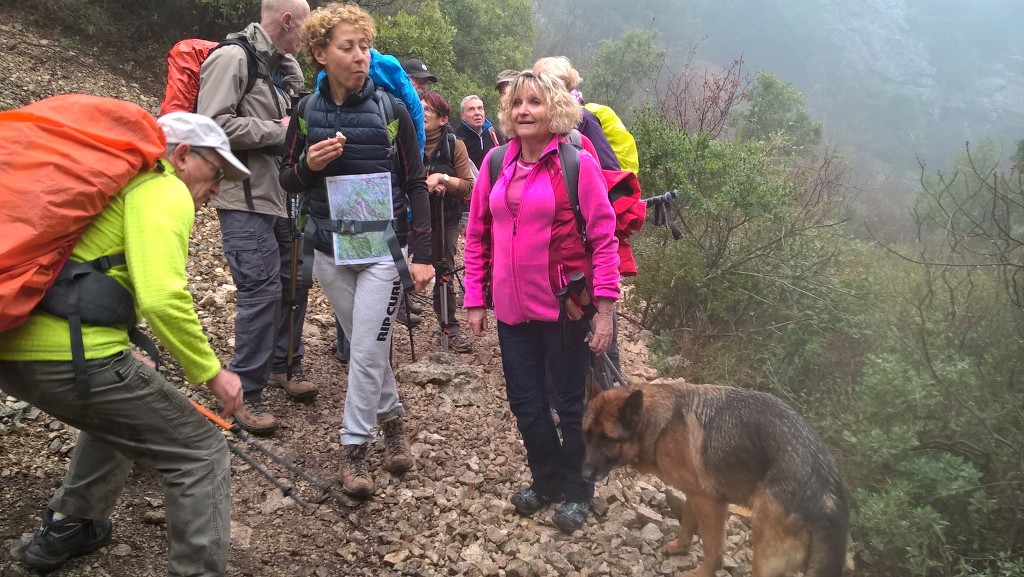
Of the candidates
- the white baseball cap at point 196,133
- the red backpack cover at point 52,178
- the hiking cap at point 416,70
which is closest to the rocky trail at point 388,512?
the red backpack cover at point 52,178

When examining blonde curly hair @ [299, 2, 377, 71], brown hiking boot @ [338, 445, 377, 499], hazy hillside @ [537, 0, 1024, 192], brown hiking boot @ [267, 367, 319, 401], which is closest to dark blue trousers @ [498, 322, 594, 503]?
brown hiking boot @ [338, 445, 377, 499]

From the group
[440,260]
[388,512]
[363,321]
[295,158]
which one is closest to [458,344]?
[440,260]

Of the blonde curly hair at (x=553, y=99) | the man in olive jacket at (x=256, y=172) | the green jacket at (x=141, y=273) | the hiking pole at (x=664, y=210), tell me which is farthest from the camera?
the hiking pole at (x=664, y=210)

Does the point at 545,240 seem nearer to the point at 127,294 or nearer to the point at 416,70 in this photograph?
the point at 127,294

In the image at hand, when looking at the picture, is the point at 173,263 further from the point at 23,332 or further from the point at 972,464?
the point at 972,464

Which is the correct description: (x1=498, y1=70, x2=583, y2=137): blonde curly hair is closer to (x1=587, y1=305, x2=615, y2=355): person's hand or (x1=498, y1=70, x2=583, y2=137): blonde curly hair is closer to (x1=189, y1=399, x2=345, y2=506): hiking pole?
(x1=587, y1=305, x2=615, y2=355): person's hand

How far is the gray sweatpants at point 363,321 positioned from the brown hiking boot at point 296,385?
1.08 metres

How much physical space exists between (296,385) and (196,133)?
2.45 metres

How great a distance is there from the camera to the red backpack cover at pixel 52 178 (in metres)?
1.74

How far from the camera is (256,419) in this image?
3.78 meters

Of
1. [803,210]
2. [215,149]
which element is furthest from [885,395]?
[215,149]

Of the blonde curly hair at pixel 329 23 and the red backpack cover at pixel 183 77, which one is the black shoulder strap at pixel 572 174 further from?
the red backpack cover at pixel 183 77

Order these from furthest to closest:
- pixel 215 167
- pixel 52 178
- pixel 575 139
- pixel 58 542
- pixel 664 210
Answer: pixel 664 210 → pixel 575 139 → pixel 58 542 → pixel 215 167 → pixel 52 178

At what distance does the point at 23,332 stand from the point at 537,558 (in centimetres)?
A: 239
